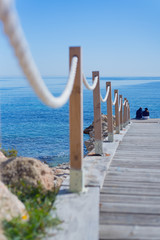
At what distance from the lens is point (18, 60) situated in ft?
5.70

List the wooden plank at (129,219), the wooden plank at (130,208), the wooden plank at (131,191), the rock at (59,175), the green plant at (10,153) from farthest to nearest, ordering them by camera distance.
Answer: the green plant at (10,153), the rock at (59,175), the wooden plank at (131,191), the wooden plank at (130,208), the wooden plank at (129,219)

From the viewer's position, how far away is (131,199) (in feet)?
10.9

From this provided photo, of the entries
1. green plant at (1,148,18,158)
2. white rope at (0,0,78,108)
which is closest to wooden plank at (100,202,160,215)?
white rope at (0,0,78,108)

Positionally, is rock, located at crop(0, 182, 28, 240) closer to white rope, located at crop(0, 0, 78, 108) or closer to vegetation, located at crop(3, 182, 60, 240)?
vegetation, located at crop(3, 182, 60, 240)

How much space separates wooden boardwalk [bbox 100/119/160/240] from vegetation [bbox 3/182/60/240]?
0.48 m

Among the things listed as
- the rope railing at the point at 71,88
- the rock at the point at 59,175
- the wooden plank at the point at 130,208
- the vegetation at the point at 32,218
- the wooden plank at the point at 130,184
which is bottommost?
the rock at the point at 59,175

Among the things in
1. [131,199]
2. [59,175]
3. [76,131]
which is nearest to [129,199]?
[131,199]

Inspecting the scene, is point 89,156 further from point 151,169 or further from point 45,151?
point 45,151

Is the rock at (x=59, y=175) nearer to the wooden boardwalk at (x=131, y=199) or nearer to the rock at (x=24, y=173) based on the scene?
the rock at (x=24, y=173)

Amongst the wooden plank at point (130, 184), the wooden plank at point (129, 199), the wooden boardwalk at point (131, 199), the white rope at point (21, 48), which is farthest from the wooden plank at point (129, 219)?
the white rope at point (21, 48)

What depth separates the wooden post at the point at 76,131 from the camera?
10.5 ft

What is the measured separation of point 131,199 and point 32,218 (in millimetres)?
1250

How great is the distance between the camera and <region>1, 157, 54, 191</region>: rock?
10.6 ft

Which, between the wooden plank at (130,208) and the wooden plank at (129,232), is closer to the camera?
the wooden plank at (129,232)
